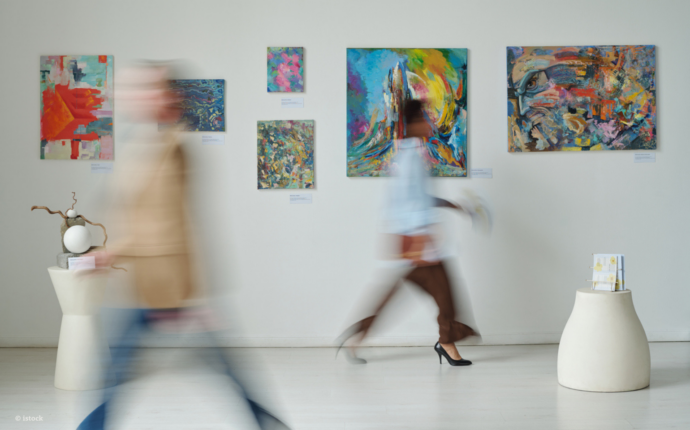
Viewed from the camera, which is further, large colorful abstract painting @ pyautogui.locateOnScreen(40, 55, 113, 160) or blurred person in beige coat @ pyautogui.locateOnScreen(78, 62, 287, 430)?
large colorful abstract painting @ pyautogui.locateOnScreen(40, 55, 113, 160)

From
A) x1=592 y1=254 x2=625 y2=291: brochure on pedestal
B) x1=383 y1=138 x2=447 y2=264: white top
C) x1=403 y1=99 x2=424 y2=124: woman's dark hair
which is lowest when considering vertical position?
x1=592 y1=254 x2=625 y2=291: brochure on pedestal

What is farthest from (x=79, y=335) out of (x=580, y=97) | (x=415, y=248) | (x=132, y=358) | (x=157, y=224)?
(x=580, y=97)

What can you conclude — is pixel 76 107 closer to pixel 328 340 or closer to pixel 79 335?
pixel 79 335

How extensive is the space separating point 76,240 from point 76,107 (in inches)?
61.7

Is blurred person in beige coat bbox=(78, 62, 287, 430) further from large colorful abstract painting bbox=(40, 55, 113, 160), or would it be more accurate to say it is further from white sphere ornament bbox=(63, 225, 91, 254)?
large colorful abstract painting bbox=(40, 55, 113, 160)

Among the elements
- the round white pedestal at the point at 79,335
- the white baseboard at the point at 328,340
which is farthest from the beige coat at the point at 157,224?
the white baseboard at the point at 328,340

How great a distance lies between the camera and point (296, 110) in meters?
4.38

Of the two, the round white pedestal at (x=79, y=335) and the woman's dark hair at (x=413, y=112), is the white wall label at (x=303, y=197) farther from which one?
the round white pedestal at (x=79, y=335)

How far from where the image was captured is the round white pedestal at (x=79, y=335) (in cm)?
328

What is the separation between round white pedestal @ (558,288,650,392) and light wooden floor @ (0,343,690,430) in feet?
0.27

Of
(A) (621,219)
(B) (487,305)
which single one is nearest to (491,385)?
(B) (487,305)

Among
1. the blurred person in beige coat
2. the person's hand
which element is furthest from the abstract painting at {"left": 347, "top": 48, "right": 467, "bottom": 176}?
the blurred person in beige coat

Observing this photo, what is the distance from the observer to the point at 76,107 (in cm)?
436

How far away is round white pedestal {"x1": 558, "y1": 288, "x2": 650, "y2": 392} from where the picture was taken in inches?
123
